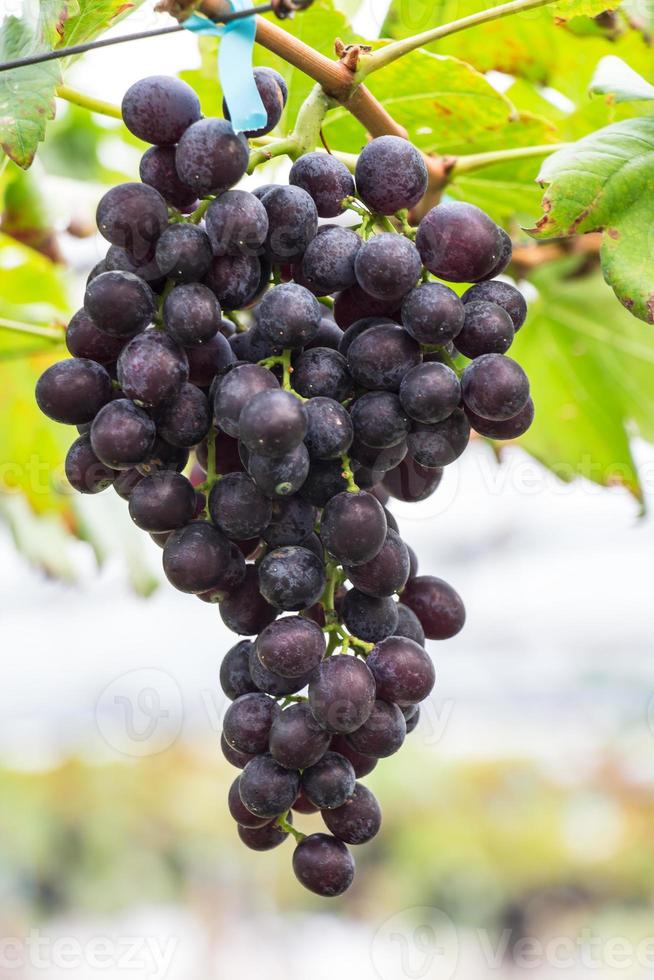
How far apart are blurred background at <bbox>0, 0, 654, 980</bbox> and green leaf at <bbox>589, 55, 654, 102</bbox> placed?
2.37 metres

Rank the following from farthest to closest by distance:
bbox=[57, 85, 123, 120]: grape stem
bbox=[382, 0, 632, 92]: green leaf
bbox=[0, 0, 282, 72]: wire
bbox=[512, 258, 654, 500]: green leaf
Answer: bbox=[512, 258, 654, 500]: green leaf < bbox=[382, 0, 632, 92]: green leaf < bbox=[57, 85, 123, 120]: grape stem < bbox=[0, 0, 282, 72]: wire

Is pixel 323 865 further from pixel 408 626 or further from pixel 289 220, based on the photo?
pixel 289 220

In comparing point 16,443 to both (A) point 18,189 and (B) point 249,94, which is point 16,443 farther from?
(B) point 249,94

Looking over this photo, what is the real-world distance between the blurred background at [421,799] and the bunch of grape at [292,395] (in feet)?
7.94

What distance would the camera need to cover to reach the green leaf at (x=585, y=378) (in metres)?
1.03

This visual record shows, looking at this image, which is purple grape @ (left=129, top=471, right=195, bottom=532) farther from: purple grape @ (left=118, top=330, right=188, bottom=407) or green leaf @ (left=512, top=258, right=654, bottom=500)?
green leaf @ (left=512, top=258, right=654, bottom=500)

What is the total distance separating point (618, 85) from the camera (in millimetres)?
649

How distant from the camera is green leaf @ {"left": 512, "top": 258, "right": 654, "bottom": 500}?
3.38 ft

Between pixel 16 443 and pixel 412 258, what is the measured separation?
2.80 feet

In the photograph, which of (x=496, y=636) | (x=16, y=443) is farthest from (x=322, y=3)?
(x=496, y=636)

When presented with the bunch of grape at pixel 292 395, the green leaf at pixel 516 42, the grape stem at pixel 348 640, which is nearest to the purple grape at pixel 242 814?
the bunch of grape at pixel 292 395

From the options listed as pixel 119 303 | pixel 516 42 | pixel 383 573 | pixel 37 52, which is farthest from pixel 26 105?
pixel 516 42

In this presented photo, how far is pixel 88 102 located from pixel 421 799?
135 inches

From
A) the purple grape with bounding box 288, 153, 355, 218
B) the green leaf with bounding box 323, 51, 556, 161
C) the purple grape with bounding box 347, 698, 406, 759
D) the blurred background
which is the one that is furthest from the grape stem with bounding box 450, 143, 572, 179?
the blurred background
